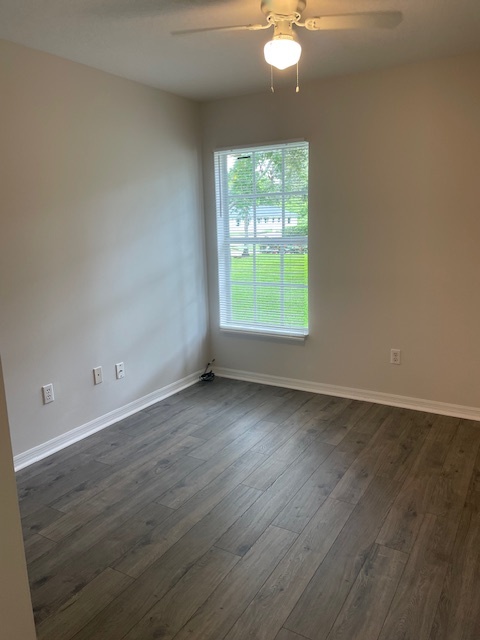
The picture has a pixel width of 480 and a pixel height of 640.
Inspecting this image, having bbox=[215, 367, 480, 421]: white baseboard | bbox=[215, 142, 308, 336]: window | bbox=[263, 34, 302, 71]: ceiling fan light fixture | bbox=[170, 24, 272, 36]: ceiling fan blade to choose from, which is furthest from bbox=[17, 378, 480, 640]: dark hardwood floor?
bbox=[170, 24, 272, 36]: ceiling fan blade

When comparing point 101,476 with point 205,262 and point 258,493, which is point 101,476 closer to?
point 258,493

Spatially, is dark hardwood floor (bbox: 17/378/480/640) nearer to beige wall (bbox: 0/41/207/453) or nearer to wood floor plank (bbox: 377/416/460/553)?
wood floor plank (bbox: 377/416/460/553)

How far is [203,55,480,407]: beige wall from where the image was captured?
3.32 m

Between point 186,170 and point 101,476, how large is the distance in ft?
8.67

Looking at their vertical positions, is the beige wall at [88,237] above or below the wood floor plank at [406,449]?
above

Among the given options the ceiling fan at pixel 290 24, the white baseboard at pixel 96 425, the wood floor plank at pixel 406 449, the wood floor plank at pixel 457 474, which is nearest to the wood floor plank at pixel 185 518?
the wood floor plank at pixel 406 449

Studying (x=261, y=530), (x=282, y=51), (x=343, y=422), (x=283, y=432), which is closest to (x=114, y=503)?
(x=261, y=530)

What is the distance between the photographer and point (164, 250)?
4008 mm

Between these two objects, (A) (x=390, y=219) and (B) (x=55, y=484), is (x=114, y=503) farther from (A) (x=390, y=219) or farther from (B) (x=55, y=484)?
(A) (x=390, y=219)

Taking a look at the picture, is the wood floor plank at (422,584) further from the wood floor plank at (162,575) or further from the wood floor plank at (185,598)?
the wood floor plank at (162,575)

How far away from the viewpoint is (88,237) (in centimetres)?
331

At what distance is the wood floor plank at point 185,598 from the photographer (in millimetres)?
1732

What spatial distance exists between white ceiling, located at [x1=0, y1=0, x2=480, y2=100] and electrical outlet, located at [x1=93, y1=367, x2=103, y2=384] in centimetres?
208

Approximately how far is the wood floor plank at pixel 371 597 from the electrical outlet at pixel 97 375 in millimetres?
2197
